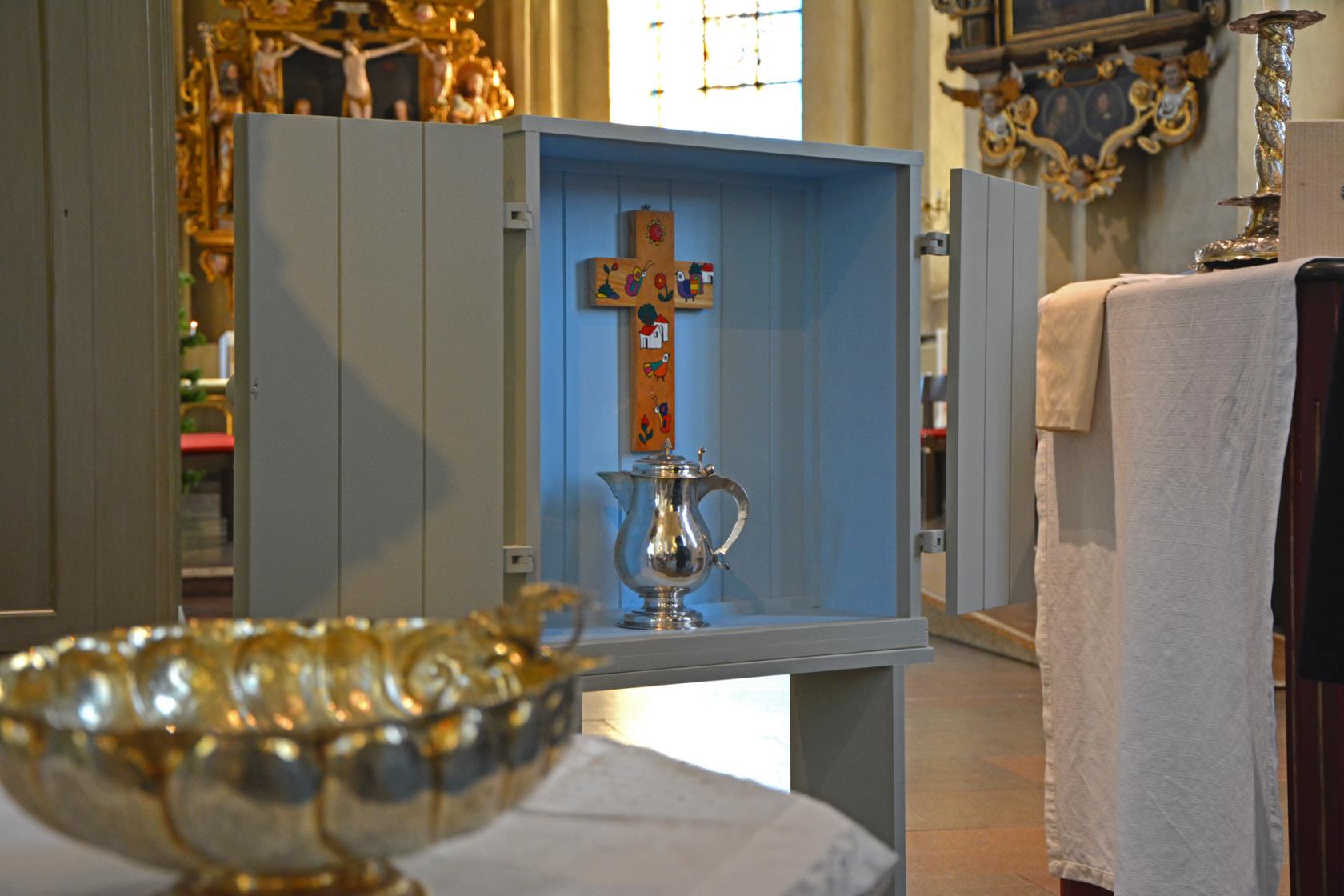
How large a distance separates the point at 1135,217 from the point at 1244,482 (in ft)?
17.8

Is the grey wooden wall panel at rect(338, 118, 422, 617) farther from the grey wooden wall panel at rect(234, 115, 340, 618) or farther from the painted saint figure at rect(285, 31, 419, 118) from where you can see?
the painted saint figure at rect(285, 31, 419, 118)

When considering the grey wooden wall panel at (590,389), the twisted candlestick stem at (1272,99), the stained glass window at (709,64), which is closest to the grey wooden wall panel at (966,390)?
the twisted candlestick stem at (1272,99)

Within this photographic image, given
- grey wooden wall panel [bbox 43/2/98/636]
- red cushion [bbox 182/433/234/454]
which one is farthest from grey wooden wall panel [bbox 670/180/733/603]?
red cushion [bbox 182/433/234/454]

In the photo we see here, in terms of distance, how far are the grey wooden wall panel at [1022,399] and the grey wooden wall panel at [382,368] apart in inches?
39.7

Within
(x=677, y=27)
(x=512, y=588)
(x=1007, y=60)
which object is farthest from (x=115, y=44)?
(x=677, y=27)

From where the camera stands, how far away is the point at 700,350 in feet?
8.41

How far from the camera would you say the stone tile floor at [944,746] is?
2.80 meters

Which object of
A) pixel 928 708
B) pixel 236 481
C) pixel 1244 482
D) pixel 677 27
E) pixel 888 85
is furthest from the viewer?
pixel 677 27

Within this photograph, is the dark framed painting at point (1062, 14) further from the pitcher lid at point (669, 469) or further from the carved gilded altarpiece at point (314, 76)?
the pitcher lid at point (669, 469)

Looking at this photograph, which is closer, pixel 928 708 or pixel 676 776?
pixel 676 776

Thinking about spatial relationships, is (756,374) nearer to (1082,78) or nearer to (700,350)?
(700,350)

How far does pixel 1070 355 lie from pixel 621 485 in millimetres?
748

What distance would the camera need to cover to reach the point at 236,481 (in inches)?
78.9

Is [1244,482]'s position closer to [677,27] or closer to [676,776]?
[676,776]
